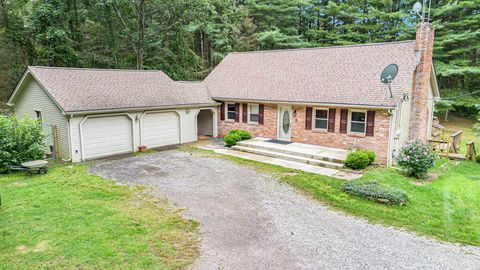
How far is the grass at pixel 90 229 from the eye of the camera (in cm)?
543

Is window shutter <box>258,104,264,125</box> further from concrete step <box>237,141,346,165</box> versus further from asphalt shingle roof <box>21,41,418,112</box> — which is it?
concrete step <box>237,141,346,165</box>

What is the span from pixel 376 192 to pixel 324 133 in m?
5.92

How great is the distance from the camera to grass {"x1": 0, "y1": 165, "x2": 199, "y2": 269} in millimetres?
5428

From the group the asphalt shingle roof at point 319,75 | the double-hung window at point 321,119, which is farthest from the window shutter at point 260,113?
the double-hung window at point 321,119

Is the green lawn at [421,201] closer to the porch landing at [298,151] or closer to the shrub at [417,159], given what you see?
the shrub at [417,159]

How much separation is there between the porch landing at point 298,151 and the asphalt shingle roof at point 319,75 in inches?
85.2

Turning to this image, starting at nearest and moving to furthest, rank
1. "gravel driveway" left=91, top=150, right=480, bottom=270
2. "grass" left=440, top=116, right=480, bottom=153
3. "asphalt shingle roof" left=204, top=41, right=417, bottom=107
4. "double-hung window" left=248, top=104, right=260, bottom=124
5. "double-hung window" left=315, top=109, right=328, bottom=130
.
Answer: "gravel driveway" left=91, top=150, right=480, bottom=270 → "asphalt shingle roof" left=204, top=41, right=417, bottom=107 → "double-hung window" left=315, top=109, right=328, bottom=130 → "double-hung window" left=248, top=104, right=260, bottom=124 → "grass" left=440, top=116, right=480, bottom=153

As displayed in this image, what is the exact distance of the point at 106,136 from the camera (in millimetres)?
13680

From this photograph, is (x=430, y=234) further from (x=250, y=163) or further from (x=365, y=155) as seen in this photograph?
(x=250, y=163)

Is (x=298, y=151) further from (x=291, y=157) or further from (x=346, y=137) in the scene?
(x=346, y=137)

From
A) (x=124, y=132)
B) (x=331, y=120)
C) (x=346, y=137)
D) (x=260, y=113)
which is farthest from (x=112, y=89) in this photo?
(x=346, y=137)

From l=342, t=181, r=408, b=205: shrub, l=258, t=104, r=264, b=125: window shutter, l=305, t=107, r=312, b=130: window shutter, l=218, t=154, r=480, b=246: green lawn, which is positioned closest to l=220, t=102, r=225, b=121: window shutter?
l=258, t=104, r=264, b=125: window shutter

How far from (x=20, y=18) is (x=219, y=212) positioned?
2384 centimetres

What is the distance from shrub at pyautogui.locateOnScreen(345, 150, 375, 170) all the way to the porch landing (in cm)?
31
